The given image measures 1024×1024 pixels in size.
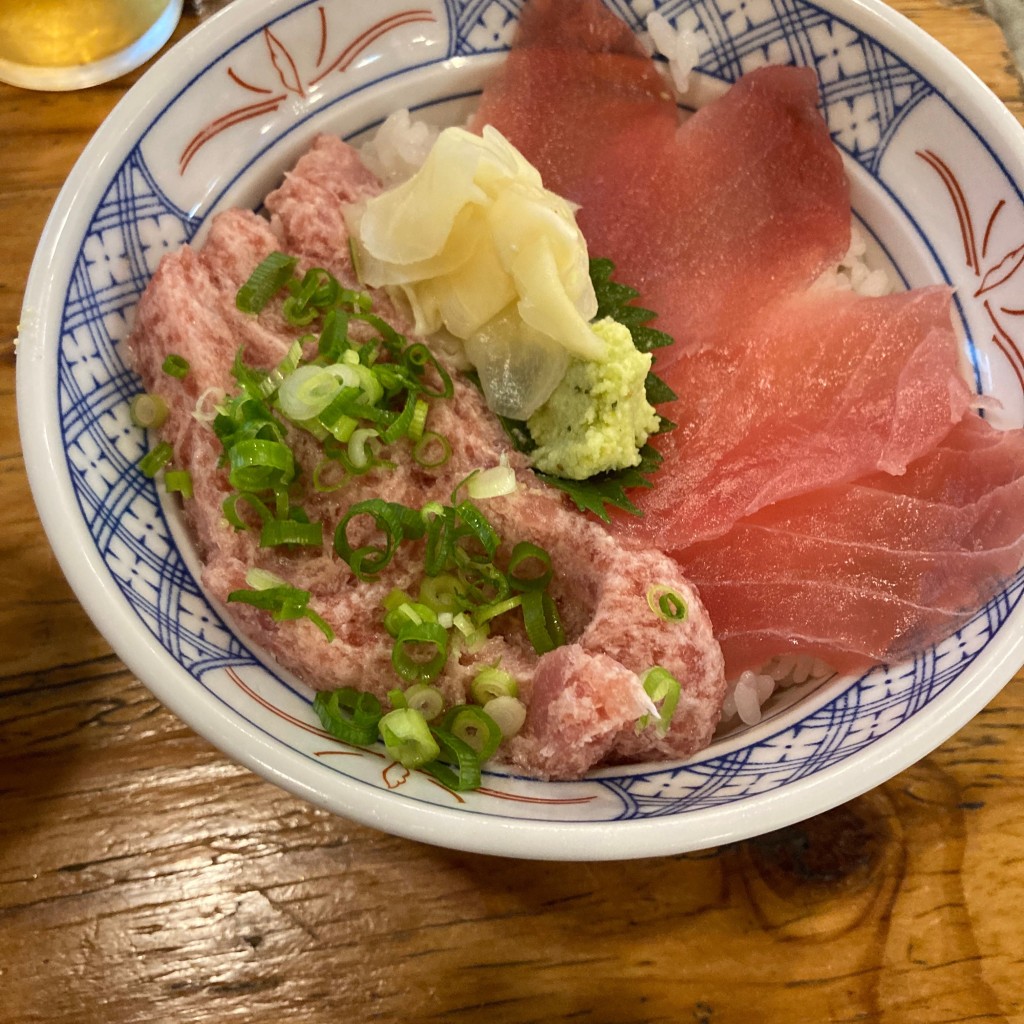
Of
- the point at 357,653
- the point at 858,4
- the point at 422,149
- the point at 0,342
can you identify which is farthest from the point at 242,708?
the point at 858,4

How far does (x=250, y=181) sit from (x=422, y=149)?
1.47 feet

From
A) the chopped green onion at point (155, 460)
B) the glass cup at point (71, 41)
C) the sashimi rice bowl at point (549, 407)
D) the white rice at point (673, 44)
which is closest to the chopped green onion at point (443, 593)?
the sashimi rice bowl at point (549, 407)

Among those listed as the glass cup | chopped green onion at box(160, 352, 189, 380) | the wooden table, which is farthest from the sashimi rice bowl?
the glass cup

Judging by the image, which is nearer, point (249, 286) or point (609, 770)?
point (609, 770)

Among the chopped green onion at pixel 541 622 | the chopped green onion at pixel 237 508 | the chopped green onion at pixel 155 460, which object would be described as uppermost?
the chopped green onion at pixel 155 460

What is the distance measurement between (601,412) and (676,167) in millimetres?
795

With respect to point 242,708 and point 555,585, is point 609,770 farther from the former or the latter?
point 242,708

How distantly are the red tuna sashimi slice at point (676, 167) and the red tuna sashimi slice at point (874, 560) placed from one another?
1.83 ft

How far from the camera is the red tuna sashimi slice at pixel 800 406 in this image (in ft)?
6.37

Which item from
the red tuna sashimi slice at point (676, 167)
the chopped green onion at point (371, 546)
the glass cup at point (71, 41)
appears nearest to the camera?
the chopped green onion at point (371, 546)

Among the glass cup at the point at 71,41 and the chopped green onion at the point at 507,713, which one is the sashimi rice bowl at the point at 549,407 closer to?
the chopped green onion at the point at 507,713

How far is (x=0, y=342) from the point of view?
2.26 meters

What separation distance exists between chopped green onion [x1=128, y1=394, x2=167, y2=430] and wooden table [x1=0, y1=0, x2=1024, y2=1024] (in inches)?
22.2

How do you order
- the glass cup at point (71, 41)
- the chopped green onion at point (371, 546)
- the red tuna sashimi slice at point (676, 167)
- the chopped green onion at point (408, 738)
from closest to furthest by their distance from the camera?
the chopped green onion at point (408, 738) → the chopped green onion at point (371, 546) → the red tuna sashimi slice at point (676, 167) → the glass cup at point (71, 41)
